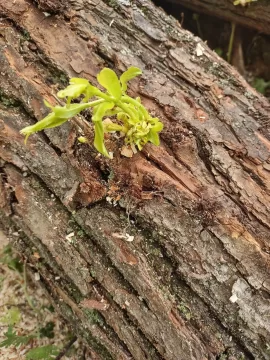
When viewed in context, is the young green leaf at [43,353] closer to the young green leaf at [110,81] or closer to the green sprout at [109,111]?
the green sprout at [109,111]

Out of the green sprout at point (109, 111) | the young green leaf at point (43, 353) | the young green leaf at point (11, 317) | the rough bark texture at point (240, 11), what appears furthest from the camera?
the rough bark texture at point (240, 11)

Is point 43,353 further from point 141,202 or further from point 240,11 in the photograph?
point 240,11

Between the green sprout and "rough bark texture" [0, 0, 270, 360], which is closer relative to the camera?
the green sprout

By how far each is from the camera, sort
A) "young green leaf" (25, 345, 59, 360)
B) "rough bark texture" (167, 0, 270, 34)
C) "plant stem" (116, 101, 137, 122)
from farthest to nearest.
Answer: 1. "rough bark texture" (167, 0, 270, 34)
2. "young green leaf" (25, 345, 59, 360)
3. "plant stem" (116, 101, 137, 122)

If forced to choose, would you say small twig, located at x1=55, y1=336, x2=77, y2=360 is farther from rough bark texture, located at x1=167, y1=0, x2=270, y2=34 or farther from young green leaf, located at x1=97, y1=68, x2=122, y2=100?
rough bark texture, located at x1=167, y1=0, x2=270, y2=34

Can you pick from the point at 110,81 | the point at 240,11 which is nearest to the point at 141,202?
the point at 110,81

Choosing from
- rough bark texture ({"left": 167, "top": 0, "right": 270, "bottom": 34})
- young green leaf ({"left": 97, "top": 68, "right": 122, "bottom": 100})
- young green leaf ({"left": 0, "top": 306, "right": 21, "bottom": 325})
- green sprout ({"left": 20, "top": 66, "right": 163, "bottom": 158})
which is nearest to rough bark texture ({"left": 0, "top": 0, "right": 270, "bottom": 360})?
green sprout ({"left": 20, "top": 66, "right": 163, "bottom": 158})

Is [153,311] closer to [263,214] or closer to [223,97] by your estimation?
[263,214]

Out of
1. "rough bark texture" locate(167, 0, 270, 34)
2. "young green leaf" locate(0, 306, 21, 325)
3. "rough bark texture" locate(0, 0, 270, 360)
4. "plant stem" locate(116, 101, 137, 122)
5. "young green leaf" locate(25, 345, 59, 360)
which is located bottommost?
"young green leaf" locate(0, 306, 21, 325)

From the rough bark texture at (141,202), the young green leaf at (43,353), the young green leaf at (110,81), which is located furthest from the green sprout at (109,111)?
the young green leaf at (43,353)
